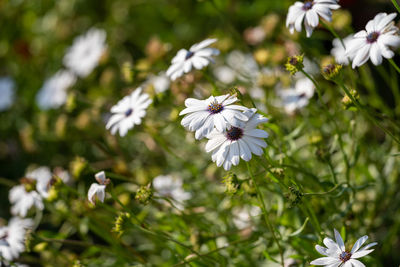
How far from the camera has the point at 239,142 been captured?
83cm

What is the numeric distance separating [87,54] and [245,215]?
134 cm

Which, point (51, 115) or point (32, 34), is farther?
point (32, 34)

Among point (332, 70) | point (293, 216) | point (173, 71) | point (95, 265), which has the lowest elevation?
point (95, 265)

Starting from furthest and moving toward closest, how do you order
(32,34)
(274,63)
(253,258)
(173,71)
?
(32,34)
(274,63)
(253,258)
(173,71)

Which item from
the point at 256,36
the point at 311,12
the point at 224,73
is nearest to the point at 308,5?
the point at 311,12

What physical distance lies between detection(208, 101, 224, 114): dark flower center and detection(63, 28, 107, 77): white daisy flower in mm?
1444

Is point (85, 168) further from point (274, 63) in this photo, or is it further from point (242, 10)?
point (242, 10)

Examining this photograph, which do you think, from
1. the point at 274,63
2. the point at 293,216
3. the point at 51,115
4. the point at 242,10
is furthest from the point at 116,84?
the point at 293,216

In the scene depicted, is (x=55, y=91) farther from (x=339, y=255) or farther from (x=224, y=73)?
(x=339, y=255)

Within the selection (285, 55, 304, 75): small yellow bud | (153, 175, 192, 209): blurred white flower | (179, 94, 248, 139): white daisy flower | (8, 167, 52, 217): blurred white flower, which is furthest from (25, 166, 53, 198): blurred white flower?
(285, 55, 304, 75): small yellow bud

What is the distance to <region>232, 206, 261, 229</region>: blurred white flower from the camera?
1243mm

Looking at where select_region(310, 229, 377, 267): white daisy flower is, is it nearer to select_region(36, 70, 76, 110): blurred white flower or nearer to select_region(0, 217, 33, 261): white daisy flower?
select_region(0, 217, 33, 261): white daisy flower

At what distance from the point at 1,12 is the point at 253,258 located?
2.40 meters

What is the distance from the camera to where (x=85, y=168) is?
1.23 meters
